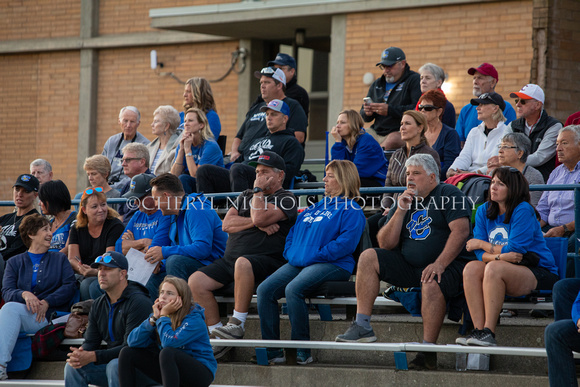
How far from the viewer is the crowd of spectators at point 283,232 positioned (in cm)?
677

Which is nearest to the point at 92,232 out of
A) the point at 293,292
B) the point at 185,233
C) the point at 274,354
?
the point at 185,233

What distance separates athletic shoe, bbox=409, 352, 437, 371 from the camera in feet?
22.9

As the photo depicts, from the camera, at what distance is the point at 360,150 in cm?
Answer: 927

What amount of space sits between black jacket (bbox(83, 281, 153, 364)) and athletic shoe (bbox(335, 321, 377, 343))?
1598 millimetres

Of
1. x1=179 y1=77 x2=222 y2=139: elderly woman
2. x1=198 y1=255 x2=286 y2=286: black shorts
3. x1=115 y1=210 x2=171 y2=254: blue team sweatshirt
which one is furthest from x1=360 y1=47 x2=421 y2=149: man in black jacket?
x1=115 y1=210 x2=171 y2=254: blue team sweatshirt

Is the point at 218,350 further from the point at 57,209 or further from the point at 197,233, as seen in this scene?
the point at 57,209

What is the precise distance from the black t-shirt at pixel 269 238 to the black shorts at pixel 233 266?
66 millimetres

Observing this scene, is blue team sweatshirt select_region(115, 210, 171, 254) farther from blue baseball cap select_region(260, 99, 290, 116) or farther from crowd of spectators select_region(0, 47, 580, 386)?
blue baseball cap select_region(260, 99, 290, 116)

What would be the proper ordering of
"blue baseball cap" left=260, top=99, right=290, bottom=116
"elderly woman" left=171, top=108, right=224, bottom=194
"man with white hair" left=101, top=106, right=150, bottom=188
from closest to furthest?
1. "blue baseball cap" left=260, top=99, right=290, bottom=116
2. "elderly woman" left=171, top=108, right=224, bottom=194
3. "man with white hair" left=101, top=106, right=150, bottom=188

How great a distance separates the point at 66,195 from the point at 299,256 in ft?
9.82

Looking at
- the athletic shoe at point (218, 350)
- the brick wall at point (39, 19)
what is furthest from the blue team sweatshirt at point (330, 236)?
the brick wall at point (39, 19)

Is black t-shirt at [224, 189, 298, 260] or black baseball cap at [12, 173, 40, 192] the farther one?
black baseball cap at [12, 173, 40, 192]

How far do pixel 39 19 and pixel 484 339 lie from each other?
13.0 m

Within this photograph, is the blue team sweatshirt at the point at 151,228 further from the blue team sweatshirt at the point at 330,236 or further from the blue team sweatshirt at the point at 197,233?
the blue team sweatshirt at the point at 330,236
